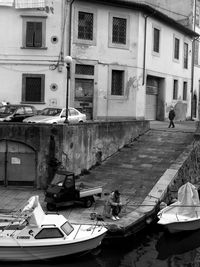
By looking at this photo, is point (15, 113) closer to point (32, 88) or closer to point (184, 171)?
point (32, 88)

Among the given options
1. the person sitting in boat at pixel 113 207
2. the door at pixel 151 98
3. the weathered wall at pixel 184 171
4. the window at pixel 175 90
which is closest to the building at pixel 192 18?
the window at pixel 175 90

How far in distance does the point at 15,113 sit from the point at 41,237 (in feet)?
40.1

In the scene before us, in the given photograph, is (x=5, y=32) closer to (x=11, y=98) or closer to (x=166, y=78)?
(x=11, y=98)

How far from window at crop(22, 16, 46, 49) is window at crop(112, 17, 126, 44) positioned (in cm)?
523

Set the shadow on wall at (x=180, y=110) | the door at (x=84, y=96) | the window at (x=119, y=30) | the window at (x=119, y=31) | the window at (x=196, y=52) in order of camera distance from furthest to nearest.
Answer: the window at (x=196, y=52) < the shadow on wall at (x=180, y=110) < the window at (x=119, y=30) < the window at (x=119, y=31) < the door at (x=84, y=96)

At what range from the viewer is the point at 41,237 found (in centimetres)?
1457

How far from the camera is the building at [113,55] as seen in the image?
31297 millimetres

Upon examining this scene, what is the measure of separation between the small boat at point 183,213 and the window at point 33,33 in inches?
640

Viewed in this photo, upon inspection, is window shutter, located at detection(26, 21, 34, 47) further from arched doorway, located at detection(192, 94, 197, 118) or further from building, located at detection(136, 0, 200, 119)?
arched doorway, located at detection(192, 94, 197, 118)

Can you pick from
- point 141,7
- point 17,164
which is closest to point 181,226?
point 17,164

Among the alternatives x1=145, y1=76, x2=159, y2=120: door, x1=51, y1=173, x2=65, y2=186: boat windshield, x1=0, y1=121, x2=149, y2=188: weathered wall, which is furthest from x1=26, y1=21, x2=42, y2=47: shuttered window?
x1=51, y1=173, x2=65, y2=186: boat windshield

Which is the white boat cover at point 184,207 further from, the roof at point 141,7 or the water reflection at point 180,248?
the roof at point 141,7

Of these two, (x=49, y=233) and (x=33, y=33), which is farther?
(x=33, y=33)

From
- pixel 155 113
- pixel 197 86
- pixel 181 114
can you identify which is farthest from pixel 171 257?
pixel 197 86
